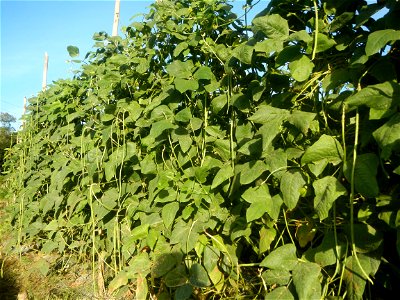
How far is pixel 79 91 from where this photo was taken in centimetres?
298

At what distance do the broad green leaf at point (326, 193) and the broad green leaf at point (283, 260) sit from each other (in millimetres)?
240

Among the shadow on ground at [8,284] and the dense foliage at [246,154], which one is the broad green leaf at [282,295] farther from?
the shadow on ground at [8,284]

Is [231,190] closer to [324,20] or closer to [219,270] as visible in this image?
[219,270]

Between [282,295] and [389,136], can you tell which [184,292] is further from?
[389,136]

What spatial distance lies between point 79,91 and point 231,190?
1.90m

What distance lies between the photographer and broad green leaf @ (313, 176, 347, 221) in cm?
113

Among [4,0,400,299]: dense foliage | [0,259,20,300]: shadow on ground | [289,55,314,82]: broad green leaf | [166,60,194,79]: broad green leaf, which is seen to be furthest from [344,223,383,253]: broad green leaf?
[0,259,20,300]: shadow on ground

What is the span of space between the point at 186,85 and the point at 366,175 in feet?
3.17

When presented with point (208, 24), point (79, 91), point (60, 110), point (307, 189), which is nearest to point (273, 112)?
point (307, 189)

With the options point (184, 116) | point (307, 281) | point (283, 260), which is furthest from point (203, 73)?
point (307, 281)

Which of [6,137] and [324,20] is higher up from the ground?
[6,137]

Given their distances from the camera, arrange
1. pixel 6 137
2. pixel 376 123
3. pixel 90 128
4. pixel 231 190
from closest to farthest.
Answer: pixel 376 123, pixel 231 190, pixel 90 128, pixel 6 137

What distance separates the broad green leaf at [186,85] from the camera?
1748mm

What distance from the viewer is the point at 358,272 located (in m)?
1.16
